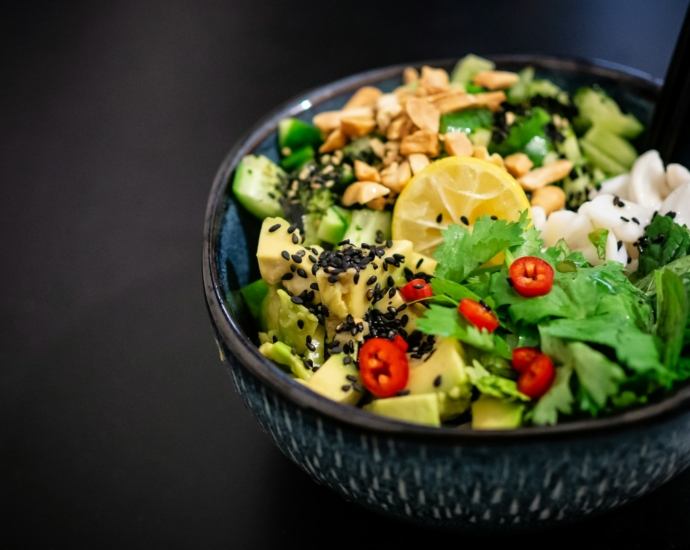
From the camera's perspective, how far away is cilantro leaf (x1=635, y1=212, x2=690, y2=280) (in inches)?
55.8

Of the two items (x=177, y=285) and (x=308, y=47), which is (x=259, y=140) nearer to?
(x=177, y=285)

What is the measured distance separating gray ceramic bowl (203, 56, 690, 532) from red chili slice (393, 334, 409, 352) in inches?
10.5

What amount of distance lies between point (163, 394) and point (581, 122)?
5.06 ft

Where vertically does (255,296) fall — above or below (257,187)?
below

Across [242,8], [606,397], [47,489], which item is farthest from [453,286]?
[242,8]

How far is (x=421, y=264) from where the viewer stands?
1.47 m

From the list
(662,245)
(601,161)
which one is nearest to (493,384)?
(662,245)

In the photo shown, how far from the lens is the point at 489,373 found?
3.75 ft

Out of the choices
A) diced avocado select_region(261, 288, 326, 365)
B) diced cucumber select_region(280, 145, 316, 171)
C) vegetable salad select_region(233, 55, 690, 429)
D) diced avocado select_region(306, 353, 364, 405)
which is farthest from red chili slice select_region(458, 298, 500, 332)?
diced cucumber select_region(280, 145, 316, 171)

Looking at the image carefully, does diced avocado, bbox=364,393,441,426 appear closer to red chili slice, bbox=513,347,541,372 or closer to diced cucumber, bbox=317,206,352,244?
red chili slice, bbox=513,347,541,372

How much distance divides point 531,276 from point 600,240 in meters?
0.40

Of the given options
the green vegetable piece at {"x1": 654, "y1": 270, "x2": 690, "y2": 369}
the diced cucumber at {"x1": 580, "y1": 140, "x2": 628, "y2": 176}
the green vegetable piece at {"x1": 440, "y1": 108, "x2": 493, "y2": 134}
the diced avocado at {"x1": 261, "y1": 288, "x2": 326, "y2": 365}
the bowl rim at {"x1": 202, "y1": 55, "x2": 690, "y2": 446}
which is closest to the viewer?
the bowl rim at {"x1": 202, "y1": 55, "x2": 690, "y2": 446}

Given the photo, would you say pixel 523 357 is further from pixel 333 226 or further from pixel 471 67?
pixel 471 67

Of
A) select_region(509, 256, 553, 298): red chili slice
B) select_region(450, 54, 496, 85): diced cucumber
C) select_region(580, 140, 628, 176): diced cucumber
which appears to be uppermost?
select_region(450, 54, 496, 85): diced cucumber
